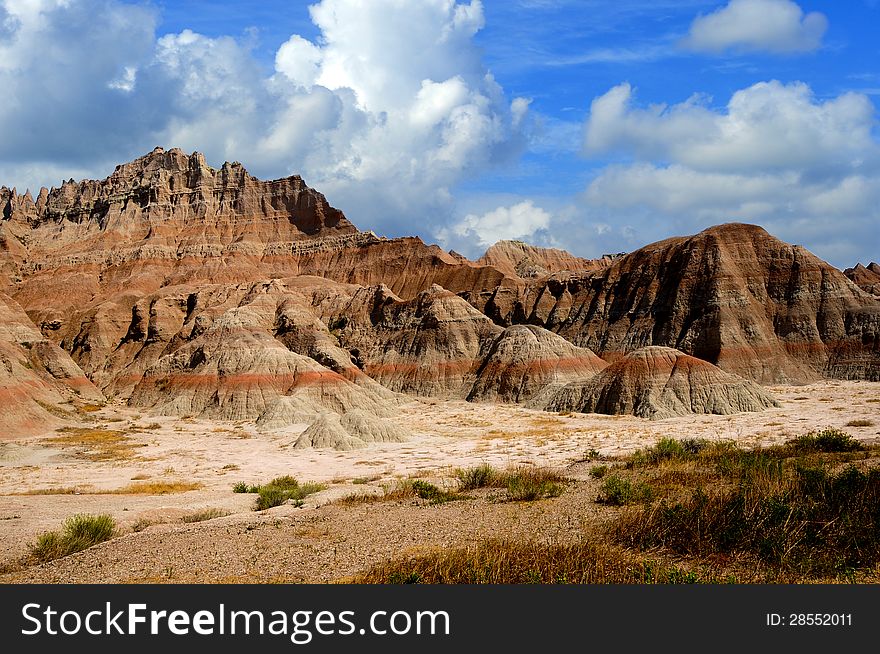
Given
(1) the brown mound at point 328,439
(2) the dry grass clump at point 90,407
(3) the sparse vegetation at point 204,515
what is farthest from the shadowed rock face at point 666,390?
(2) the dry grass clump at point 90,407

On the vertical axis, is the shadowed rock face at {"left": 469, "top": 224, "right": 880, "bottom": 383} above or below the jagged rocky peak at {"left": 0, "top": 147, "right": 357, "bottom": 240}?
below

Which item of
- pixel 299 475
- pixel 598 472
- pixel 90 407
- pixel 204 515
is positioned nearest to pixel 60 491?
pixel 299 475

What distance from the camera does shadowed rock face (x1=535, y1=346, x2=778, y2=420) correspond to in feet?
195

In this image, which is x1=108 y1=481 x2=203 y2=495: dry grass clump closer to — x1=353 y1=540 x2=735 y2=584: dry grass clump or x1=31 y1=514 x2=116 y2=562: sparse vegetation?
x1=31 y1=514 x2=116 y2=562: sparse vegetation

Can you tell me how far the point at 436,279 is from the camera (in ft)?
436

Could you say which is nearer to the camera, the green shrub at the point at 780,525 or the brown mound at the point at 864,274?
the green shrub at the point at 780,525

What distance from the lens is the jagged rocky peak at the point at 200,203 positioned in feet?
499

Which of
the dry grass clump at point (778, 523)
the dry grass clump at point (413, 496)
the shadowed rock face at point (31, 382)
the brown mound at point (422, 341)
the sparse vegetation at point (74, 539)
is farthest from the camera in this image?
the brown mound at point (422, 341)

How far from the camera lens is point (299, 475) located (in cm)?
3362

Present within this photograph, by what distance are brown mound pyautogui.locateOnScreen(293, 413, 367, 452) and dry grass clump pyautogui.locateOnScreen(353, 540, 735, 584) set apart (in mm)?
34925

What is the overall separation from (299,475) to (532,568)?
80.3ft

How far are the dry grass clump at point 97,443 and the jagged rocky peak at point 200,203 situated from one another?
3983 inches

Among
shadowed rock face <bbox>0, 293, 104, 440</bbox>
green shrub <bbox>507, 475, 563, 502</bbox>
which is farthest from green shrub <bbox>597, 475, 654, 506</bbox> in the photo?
shadowed rock face <bbox>0, 293, 104, 440</bbox>

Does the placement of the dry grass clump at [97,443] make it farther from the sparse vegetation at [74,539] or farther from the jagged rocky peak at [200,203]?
the jagged rocky peak at [200,203]
